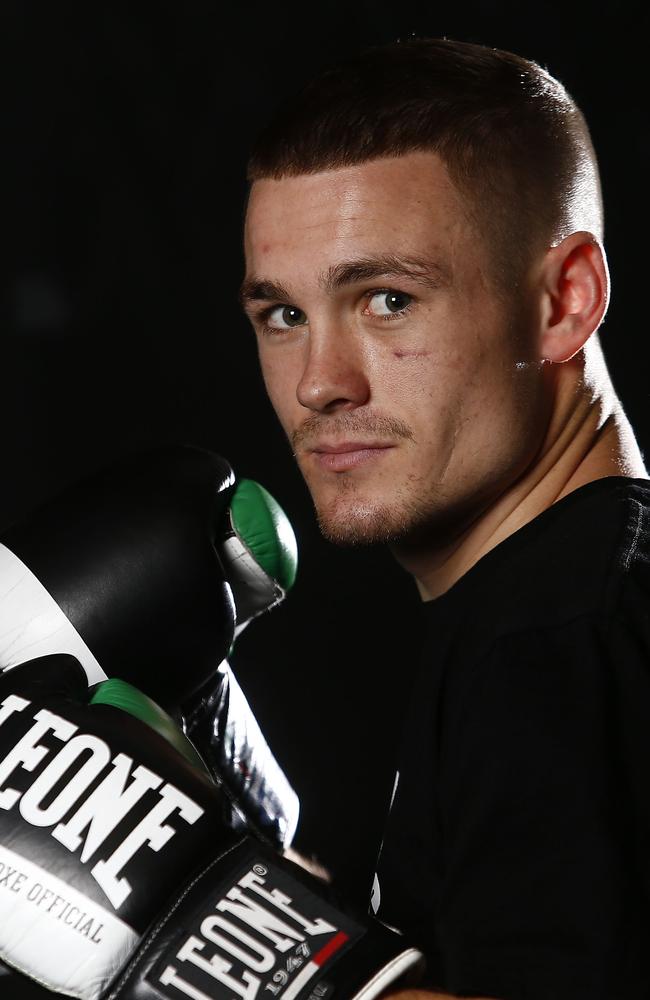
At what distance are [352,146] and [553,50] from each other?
1235 mm

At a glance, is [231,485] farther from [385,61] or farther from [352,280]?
[385,61]

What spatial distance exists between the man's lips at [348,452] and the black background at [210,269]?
1053mm

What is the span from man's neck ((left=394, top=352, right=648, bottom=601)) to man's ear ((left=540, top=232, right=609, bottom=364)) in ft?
0.11

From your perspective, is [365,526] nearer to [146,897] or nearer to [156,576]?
[156,576]

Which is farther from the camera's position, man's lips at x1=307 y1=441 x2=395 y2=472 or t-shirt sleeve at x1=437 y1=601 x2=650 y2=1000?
man's lips at x1=307 y1=441 x2=395 y2=472

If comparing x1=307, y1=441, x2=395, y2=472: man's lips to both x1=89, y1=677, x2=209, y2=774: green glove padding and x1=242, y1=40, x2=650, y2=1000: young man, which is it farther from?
x1=89, y1=677, x2=209, y2=774: green glove padding

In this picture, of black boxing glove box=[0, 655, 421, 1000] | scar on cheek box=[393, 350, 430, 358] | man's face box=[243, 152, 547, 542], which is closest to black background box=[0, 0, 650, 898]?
man's face box=[243, 152, 547, 542]

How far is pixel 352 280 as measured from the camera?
3.86 ft

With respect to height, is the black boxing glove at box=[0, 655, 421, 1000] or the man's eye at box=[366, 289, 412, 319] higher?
the man's eye at box=[366, 289, 412, 319]

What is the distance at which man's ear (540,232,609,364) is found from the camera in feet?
4.04

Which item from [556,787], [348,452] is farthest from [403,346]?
[556,787]

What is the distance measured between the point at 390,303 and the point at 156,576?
363 millimetres

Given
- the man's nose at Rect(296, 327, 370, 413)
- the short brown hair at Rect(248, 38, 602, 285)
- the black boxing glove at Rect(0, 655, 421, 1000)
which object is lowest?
the black boxing glove at Rect(0, 655, 421, 1000)

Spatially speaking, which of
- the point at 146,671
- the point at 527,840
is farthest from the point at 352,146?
the point at 527,840
